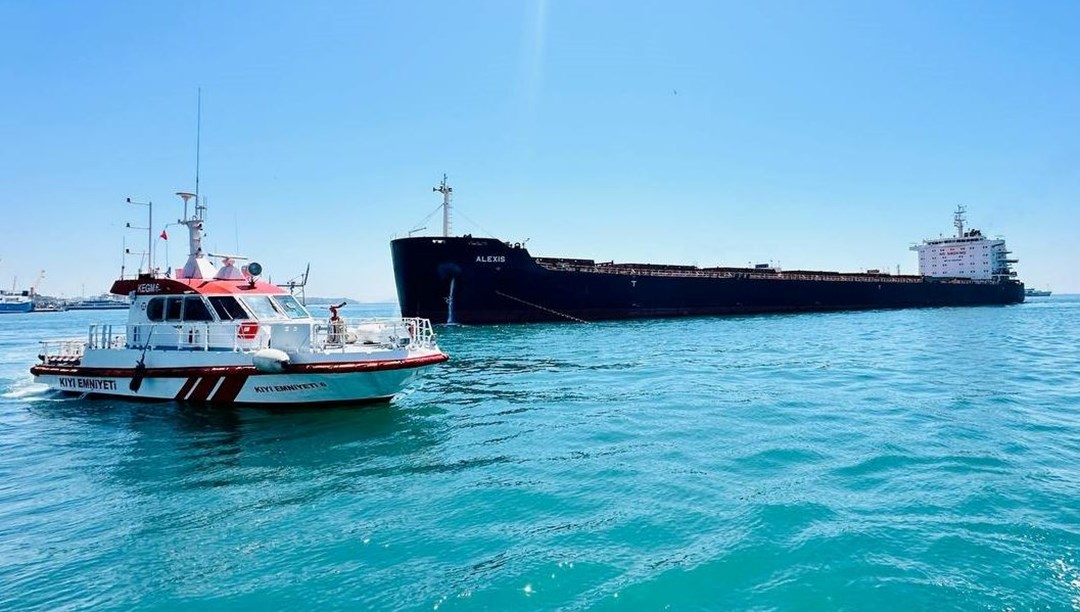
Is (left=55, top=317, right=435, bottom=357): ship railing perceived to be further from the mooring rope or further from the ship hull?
the mooring rope

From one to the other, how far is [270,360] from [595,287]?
2872 centimetres

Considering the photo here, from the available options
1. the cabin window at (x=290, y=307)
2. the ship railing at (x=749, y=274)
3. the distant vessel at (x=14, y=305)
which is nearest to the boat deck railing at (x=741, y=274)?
the ship railing at (x=749, y=274)

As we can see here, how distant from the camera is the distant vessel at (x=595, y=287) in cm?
3400

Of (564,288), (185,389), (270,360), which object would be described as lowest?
(185,389)

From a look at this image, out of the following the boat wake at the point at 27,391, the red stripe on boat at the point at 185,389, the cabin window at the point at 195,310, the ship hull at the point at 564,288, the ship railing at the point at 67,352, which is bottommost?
the boat wake at the point at 27,391

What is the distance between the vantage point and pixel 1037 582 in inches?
174

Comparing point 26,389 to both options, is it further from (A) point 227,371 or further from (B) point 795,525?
(B) point 795,525

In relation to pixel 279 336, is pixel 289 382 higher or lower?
lower

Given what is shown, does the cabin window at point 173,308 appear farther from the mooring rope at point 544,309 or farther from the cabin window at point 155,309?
the mooring rope at point 544,309

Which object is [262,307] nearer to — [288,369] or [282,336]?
[282,336]

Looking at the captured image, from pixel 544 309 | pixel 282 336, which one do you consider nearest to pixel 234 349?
pixel 282 336

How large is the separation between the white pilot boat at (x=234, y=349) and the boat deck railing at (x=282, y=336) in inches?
0.9

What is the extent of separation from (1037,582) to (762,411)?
6.16 metres

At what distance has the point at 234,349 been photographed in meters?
11.9
